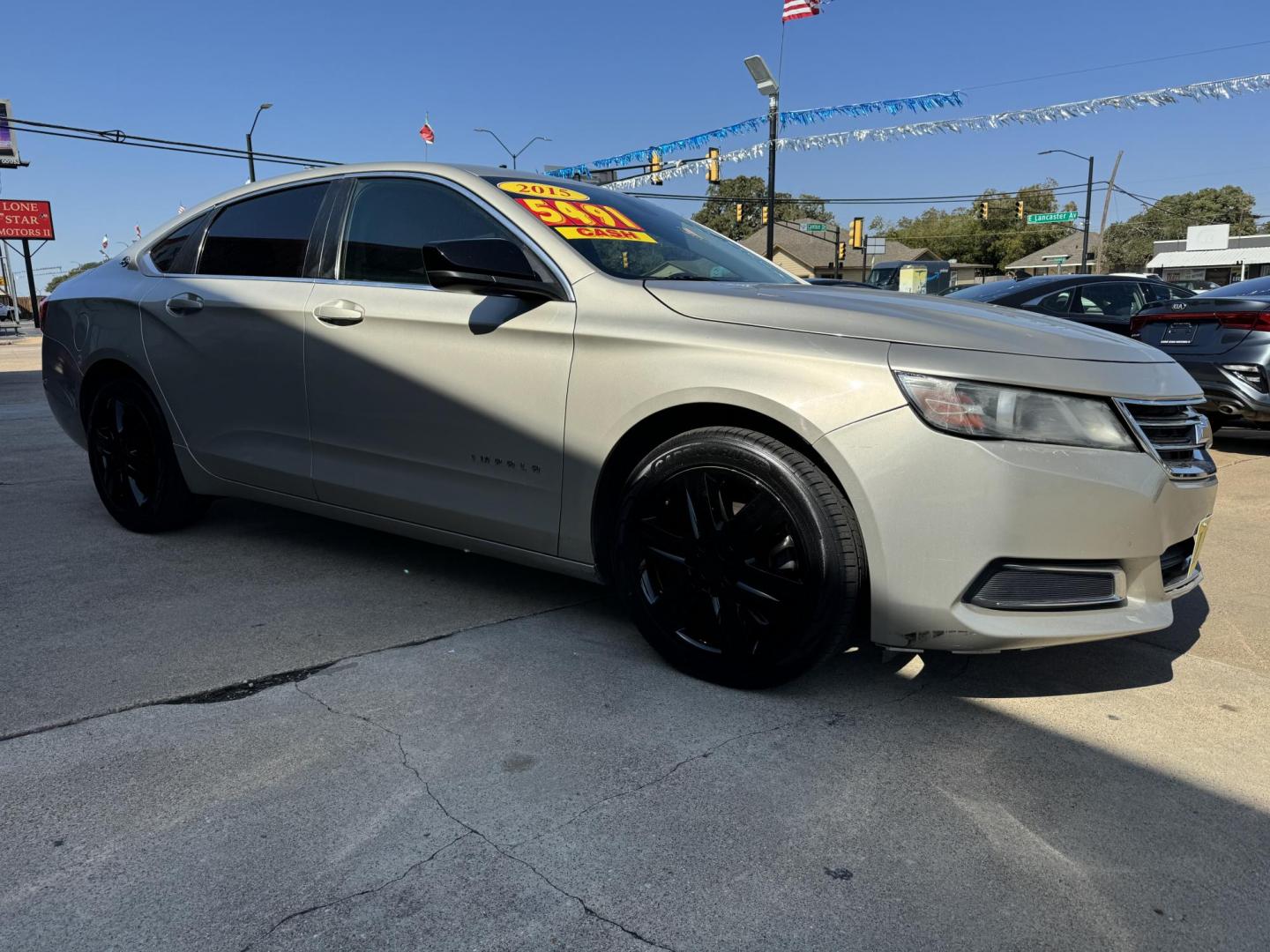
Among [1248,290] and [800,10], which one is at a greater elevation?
[800,10]

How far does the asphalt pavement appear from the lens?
178cm

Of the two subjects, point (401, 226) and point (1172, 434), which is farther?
point (401, 226)

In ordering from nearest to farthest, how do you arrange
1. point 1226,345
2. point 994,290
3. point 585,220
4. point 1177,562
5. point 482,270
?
point 1177,562
point 482,270
point 585,220
point 1226,345
point 994,290

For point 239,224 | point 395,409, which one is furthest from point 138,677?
point 239,224

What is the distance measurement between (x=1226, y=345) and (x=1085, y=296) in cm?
283

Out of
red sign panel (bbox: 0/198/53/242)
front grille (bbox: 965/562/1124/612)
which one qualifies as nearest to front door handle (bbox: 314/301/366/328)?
front grille (bbox: 965/562/1124/612)

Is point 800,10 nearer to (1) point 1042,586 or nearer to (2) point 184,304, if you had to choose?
(2) point 184,304

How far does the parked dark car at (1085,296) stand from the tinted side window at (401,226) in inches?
265

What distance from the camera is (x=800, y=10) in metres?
16.0

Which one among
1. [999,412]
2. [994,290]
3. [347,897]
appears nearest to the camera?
[347,897]

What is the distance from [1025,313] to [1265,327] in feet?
14.3

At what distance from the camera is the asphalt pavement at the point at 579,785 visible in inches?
70.1

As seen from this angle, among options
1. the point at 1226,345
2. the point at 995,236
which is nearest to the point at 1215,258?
the point at 995,236

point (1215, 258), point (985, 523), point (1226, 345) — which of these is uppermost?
point (1215, 258)
